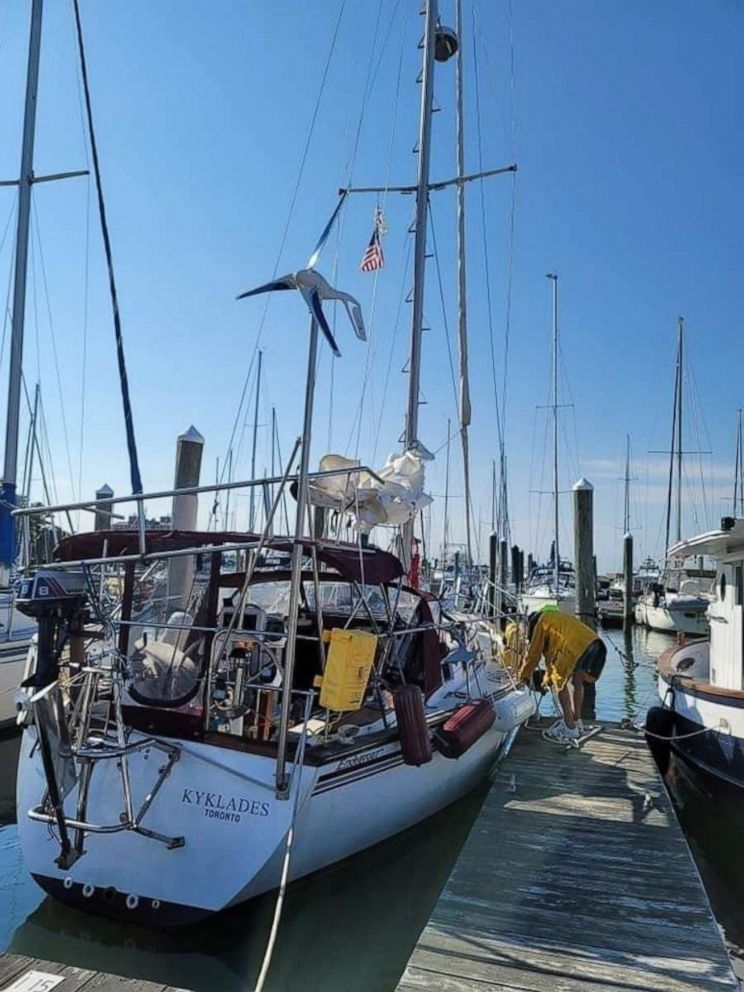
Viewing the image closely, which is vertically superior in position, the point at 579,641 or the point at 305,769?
the point at 579,641

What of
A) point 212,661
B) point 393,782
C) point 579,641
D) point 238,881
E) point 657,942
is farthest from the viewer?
point 579,641

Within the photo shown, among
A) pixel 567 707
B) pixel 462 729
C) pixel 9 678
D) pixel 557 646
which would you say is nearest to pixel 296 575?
pixel 462 729

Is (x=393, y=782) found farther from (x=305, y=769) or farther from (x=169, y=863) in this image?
(x=169, y=863)

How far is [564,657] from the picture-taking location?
8992 mm

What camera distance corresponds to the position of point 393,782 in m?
6.29

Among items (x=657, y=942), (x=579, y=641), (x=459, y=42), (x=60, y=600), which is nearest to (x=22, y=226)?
(x=459, y=42)

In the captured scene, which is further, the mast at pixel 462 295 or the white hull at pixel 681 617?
the white hull at pixel 681 617

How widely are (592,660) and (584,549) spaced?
1049 cm

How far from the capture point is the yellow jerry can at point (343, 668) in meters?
5.36

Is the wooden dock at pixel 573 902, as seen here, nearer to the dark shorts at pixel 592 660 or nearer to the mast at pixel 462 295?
the dark shorts at pixel 592 660

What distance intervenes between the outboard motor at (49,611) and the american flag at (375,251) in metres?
7.62

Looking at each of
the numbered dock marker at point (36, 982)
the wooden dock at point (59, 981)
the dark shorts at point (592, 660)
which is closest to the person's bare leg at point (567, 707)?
the dark shorts at point (592, 660)

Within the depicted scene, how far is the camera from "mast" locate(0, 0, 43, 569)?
1142cm

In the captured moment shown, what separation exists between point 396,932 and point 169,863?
6.18 feet
